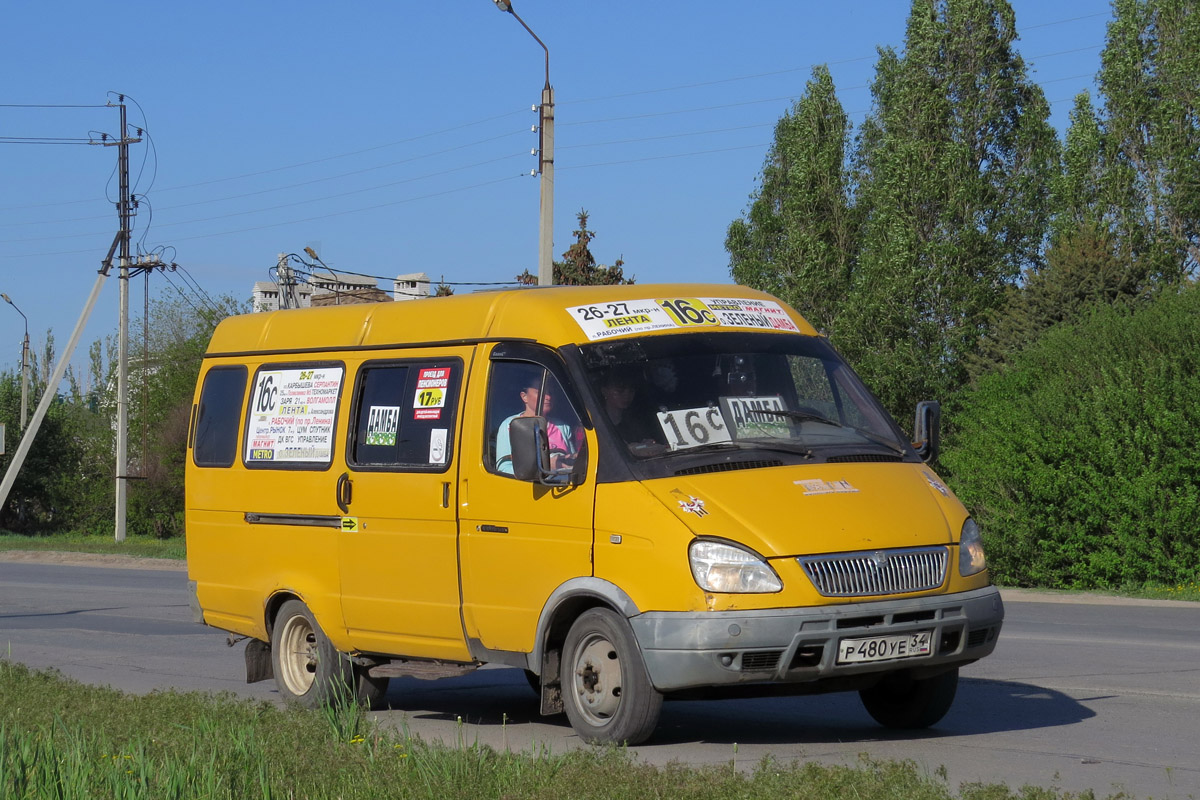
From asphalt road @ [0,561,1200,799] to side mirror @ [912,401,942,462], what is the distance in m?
1.51

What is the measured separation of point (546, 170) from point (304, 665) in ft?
53.7

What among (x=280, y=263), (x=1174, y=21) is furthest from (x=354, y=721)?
(x=1174, y=21)

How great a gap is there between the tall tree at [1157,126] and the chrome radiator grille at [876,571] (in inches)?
1569

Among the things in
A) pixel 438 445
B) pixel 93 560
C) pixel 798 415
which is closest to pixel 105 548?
pixel 93 560

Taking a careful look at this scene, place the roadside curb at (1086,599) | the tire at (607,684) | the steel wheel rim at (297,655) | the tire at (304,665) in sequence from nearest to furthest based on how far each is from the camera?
the tire at (607,684), the tire at (304,665), the steel wheel rim at (297,655), the roadside curb at (1086,599)

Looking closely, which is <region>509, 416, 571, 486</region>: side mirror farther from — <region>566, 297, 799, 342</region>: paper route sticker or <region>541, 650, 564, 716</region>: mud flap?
<region>541, 650, 564, 716</region>: mud flap

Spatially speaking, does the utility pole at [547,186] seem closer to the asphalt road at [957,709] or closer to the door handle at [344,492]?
the asphalt road at [957,709]

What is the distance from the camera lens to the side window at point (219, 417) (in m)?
10.4

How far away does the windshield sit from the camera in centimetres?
783

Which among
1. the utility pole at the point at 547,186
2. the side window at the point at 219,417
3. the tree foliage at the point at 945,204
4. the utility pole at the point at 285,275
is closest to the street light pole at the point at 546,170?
the utility pole at the point at 547,186

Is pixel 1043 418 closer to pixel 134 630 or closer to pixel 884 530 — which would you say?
pixel 134 630

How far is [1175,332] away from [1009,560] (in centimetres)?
472

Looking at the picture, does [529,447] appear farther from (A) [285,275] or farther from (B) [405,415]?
(A) [285,275]

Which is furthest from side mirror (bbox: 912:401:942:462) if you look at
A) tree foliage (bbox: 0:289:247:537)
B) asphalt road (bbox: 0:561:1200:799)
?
tree foliage (bbox: 0:289:247:537)
